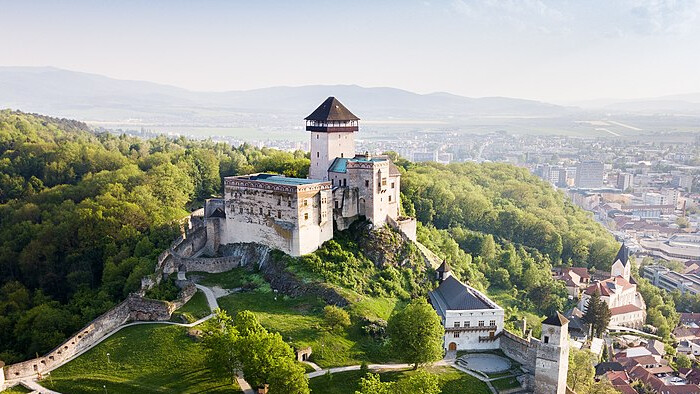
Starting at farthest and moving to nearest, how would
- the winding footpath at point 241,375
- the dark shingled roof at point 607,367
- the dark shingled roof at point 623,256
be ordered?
1. the dark shingled roof at point 623,256
2. the dark shingled roof at point 607,367
3. the winding footpath at point 241,375

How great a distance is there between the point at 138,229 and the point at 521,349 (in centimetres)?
→ 3292

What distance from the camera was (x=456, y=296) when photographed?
3897 centimetres

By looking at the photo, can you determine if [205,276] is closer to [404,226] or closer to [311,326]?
[311,326]

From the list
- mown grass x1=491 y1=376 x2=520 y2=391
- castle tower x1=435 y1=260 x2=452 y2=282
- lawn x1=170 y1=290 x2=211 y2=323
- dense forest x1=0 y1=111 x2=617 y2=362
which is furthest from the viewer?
castle tower x1=435 y1=260 x2=452 y2=282

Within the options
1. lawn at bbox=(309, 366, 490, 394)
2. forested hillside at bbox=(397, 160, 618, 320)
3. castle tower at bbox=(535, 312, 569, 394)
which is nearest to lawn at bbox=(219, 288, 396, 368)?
lawn at bbox=(309, 366, 490, 394)

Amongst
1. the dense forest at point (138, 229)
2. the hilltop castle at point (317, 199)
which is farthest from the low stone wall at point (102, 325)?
the hilltop castle at point (317, 199)

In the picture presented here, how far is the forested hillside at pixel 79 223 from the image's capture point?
41.3m

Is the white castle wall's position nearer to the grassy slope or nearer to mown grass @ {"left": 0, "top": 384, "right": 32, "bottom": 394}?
the grassy slope

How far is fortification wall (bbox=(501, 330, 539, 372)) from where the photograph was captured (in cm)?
3396

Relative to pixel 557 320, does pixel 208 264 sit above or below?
below

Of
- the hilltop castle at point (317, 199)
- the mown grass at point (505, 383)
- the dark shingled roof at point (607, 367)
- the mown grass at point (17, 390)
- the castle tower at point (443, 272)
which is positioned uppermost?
the hilltop castle at point (317, 199)

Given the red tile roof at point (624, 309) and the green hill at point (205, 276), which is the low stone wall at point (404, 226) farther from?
the red tile roof at point (624, 309)

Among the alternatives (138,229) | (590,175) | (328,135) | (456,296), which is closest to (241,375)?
(456,296)

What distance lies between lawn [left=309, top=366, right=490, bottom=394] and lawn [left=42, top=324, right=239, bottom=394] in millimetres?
4560
